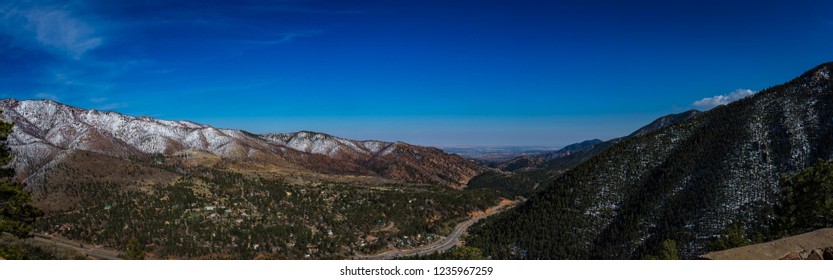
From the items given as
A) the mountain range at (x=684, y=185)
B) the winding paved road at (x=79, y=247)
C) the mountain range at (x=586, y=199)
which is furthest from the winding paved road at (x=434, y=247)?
the winding paved road at (x=79, y=247)

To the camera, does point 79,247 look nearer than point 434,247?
Yes

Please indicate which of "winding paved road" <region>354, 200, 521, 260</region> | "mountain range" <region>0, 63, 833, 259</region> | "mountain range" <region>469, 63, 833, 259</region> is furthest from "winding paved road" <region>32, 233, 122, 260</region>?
"mountain range" <region>469, 63, 833, 259</region>

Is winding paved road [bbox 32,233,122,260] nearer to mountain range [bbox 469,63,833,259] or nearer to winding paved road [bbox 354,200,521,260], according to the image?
winding paved road [bbox 354,200,521,260]

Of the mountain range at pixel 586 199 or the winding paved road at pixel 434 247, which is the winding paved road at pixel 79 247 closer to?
A: the mountain range at pixel 586 199

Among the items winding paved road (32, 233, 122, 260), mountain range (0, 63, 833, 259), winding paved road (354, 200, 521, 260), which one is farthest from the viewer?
winding paved road (354, 200, 521, 260)

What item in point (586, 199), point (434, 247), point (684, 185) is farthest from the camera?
point (434, 247)

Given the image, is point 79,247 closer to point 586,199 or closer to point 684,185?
point 586,199

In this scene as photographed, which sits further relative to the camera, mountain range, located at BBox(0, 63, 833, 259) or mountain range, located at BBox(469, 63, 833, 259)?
mountain range, located at BBox(0, 63, 833, 259)

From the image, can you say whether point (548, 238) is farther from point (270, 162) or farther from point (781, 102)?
point (270, 162)

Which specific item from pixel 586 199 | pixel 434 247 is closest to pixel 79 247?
pixel 434 247
